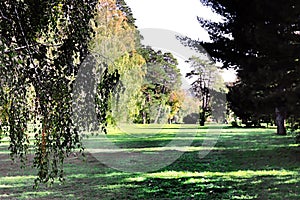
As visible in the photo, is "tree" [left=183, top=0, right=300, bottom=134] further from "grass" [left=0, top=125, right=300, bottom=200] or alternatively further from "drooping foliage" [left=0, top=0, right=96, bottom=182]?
"drooping foliage" [left=0, top=0, right=96, bottom=182]

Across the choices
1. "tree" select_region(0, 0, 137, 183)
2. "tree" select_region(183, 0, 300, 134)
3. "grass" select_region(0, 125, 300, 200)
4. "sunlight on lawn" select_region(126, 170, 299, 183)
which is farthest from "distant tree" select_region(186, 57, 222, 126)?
"tree" select_region(0, 0, 137, 183)

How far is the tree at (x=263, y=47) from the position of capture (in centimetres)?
771

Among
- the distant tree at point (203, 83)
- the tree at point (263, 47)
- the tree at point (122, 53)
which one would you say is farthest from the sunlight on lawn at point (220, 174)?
the distant tree at point (203, 83)

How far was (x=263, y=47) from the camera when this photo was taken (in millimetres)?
8070

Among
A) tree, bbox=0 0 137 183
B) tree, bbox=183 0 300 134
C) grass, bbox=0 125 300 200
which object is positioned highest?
tree, bbox=183 0 300 134

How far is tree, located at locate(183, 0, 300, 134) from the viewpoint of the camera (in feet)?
25.3

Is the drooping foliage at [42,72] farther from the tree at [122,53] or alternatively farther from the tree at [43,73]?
the tree at [122,53]

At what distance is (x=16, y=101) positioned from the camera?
7.84 ft

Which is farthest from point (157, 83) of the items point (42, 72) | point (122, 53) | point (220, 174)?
point (42, 72)

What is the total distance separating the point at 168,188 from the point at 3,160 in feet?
17.2

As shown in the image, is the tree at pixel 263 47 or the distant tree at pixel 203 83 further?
the distant tree at pixel 203 83

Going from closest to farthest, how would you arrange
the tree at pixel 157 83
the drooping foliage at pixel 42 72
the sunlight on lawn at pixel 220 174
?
the drooping foliage at pixel 42 72 → the sunlight on lawn at pixel 220 174 → the tree at pixel 157 83

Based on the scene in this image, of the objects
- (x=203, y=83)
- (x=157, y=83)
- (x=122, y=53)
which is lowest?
(x=157, y=83)

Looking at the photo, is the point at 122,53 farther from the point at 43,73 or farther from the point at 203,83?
the point at 203,83
